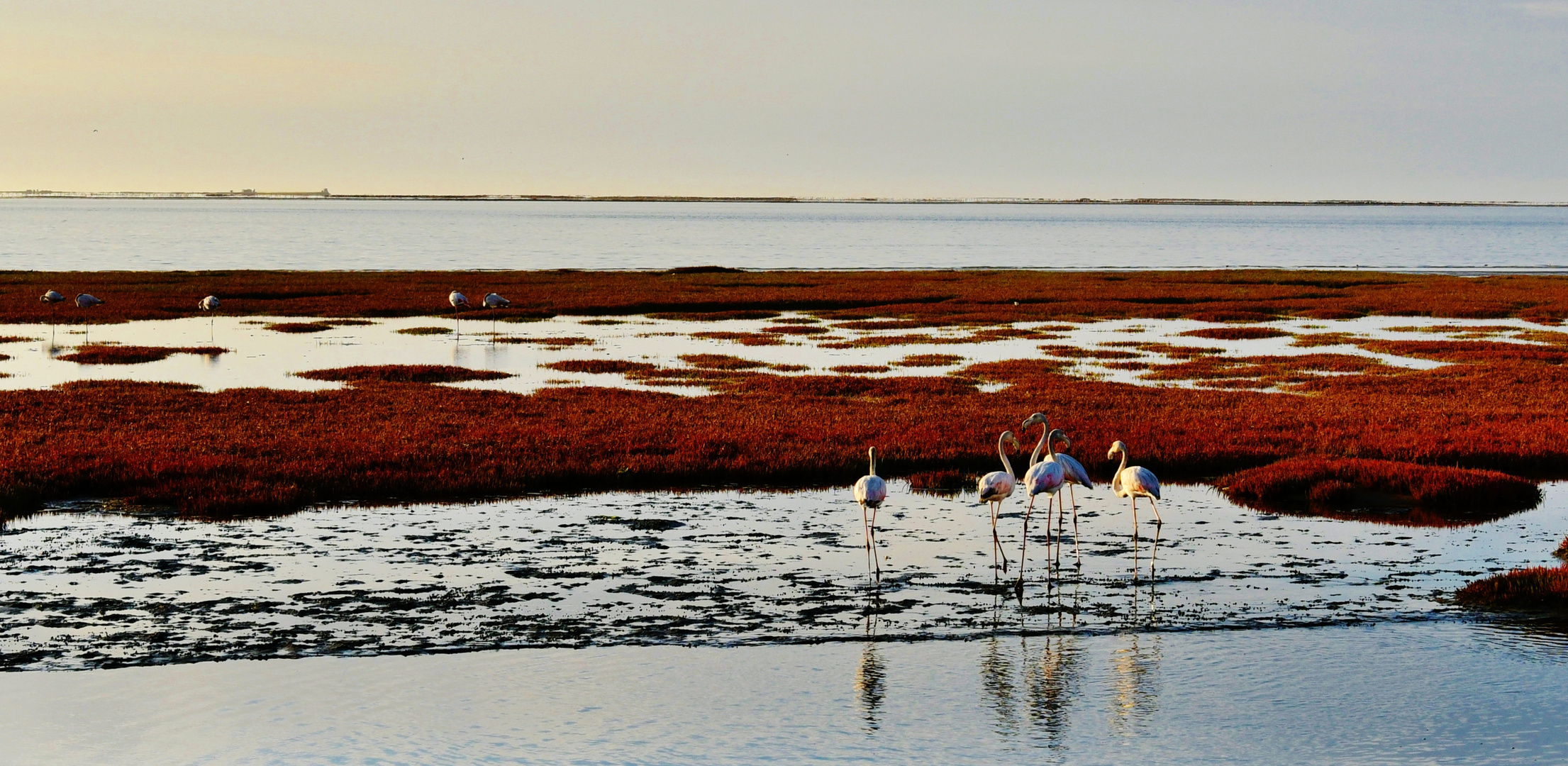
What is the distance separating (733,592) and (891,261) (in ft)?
406

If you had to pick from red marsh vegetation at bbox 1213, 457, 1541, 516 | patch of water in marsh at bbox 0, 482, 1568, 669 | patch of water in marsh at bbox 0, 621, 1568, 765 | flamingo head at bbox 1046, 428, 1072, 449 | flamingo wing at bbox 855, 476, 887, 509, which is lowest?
patch of water in marsh at bbox 0, 621, 1568, 765

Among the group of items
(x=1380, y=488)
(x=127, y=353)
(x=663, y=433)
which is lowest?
(x=1380, y=488)

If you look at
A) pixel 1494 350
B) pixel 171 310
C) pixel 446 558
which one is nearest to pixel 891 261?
pixel 171 310

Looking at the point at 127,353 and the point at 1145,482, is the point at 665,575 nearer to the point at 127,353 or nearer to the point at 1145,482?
the point at 1145,482

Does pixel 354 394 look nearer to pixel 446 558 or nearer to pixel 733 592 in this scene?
pixel 446 558

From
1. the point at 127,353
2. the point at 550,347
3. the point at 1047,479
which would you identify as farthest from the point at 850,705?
the point at 550,347

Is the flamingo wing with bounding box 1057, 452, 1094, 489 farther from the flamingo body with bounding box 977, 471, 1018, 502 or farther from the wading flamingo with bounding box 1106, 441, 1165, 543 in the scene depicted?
the flamingo body with bounding box 977, 471, 1018, 502

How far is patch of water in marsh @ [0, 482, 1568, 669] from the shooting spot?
1341 cm

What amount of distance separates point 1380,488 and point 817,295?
5598 centimetres

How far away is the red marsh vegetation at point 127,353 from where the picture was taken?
4062 cm

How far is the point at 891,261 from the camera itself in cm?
13750

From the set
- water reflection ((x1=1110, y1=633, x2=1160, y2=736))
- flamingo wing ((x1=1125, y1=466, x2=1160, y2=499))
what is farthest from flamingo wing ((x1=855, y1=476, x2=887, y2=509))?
water reflection ((x1=1110, y1=633, x2=1160, y2=736))

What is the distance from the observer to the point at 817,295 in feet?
250

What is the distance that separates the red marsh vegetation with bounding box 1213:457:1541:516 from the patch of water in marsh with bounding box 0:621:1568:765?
23.8 feet
